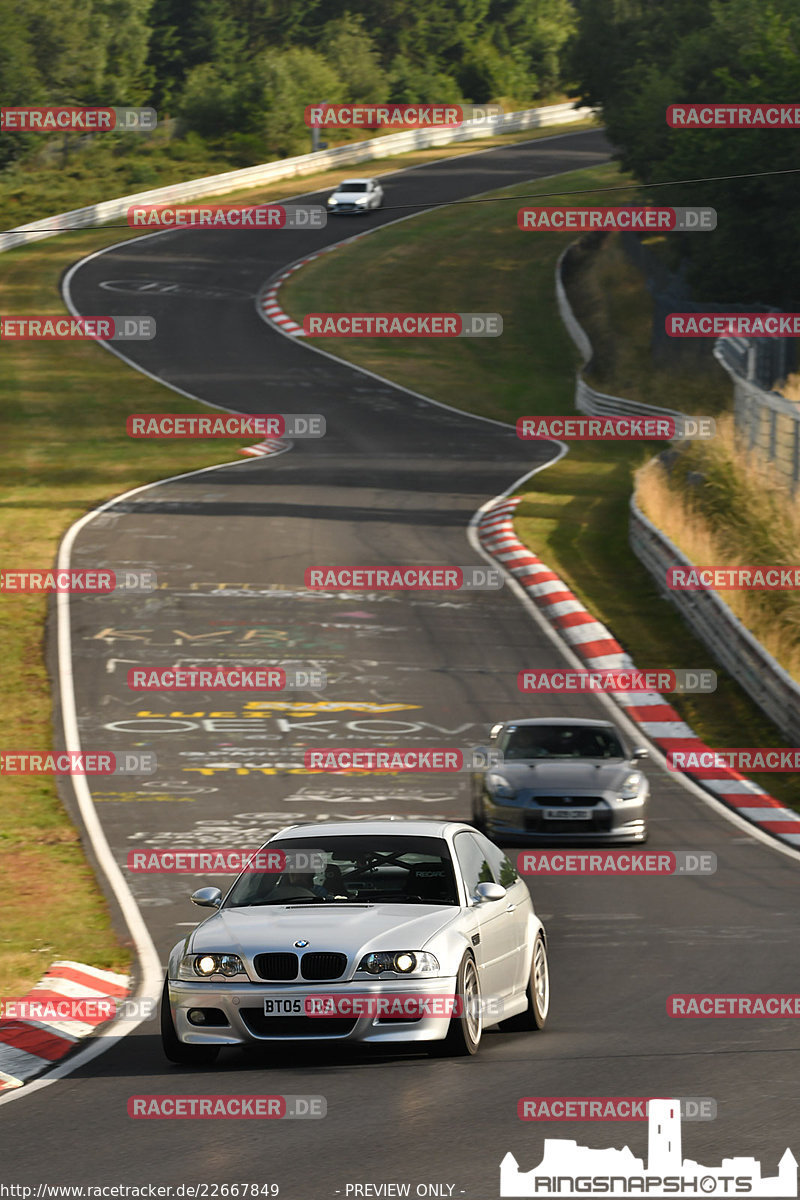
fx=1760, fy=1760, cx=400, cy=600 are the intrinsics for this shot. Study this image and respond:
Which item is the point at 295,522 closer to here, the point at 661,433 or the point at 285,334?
the point at 661,433

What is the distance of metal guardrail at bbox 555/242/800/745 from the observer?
21203 mm

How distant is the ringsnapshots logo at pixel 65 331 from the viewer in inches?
2104

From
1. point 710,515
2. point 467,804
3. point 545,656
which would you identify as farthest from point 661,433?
point 467,804

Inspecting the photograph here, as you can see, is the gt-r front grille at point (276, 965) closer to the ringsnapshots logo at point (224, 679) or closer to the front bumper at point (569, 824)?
the front bumper at point (569, 824)

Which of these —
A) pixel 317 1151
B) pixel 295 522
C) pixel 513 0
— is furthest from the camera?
pixel 513 0

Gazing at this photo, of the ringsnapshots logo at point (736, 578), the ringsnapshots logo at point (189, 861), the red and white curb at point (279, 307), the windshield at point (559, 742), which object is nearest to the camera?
the ringsnapshots logo at point (189, 861)

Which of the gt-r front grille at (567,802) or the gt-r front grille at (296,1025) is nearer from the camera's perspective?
the gt-r front grille at (296,1025)

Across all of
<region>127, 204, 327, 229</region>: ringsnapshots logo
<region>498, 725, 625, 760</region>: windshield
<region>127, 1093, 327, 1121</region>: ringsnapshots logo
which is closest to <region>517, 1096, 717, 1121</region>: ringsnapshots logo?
<region>127, 1093, 327, 1121</region>: ringsnapshots logo

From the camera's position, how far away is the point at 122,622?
26.3 meters

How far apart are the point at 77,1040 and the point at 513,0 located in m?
117

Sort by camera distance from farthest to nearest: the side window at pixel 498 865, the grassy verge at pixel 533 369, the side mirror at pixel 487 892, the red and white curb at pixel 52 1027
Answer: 1. the grassy verge at pixel 533 369
2. the side window at pixel 498 865
3. the side mirror at pixel 487 892
4. the red and white curb at pixel 52 1027

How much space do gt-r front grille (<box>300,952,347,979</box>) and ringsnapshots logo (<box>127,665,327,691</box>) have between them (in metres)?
14.3

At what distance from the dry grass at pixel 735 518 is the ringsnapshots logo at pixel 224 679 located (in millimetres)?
6289

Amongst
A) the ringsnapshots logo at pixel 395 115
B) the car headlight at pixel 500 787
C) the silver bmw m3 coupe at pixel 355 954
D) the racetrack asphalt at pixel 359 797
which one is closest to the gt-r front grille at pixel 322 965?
the silver bmw m3 coupe at pixel 355 954
